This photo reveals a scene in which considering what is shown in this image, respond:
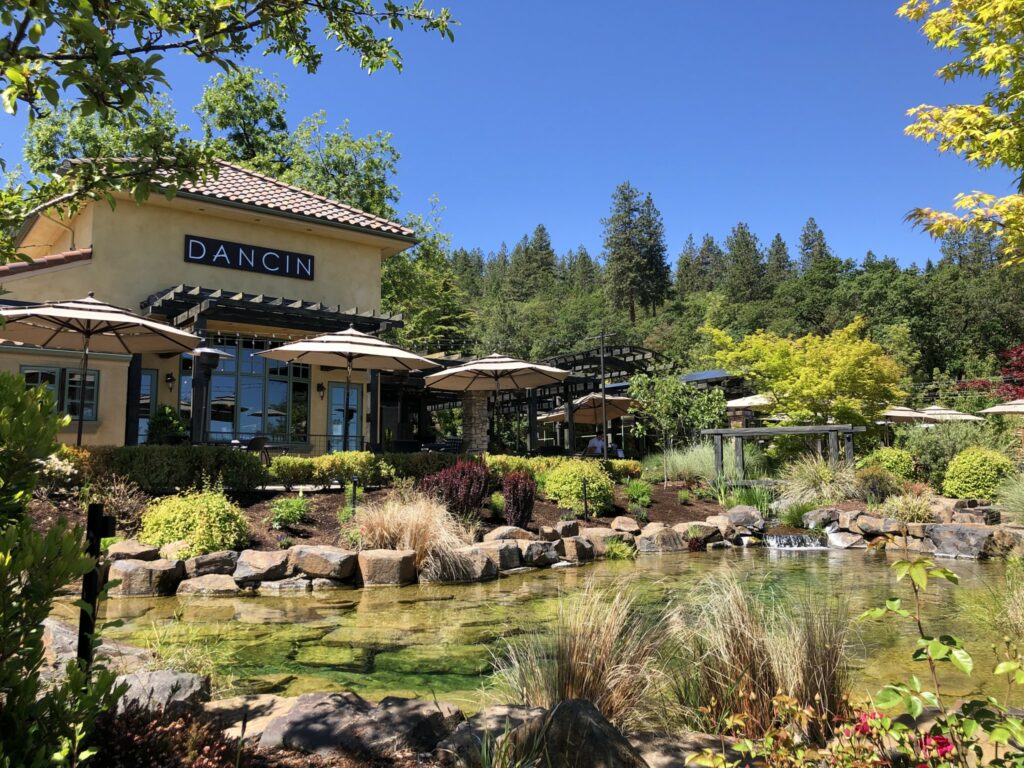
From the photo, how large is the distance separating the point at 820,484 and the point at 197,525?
11138 mm

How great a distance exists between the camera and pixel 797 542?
11.0 meters

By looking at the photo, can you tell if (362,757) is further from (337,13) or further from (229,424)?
(229,424)

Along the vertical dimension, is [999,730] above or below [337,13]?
below

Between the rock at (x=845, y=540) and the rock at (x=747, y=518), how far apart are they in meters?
1.12

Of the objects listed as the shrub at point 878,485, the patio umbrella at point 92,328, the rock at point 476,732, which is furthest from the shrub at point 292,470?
the shrub at point 878,485

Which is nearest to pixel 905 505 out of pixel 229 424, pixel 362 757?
pixel 362 757

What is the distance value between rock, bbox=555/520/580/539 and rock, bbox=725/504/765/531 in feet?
11.0

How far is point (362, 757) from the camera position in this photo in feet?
7.99

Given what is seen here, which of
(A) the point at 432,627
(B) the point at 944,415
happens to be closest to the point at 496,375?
(A) the point at 432,627

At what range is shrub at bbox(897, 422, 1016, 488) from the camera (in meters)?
14.5

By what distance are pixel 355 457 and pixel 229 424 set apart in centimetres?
524

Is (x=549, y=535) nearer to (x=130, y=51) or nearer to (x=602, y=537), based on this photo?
(x=602, y=537)

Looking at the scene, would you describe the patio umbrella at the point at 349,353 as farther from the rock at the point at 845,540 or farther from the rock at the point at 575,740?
the rock at the point at 575,740

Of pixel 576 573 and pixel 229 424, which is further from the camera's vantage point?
pixel 229 424
